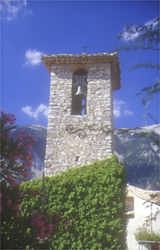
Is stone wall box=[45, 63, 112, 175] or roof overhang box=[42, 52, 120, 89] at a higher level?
roof overhang box=[42, 52, 120, 89]

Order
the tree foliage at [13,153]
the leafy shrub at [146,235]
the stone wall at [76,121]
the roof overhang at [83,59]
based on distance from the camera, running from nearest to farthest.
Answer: the tree foliage at [13,153], the stone wall at [76,121], the roof overhang at [83,59], the leafy shrub at [146,235]

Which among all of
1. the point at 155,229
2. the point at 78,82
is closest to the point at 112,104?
the point at 78,82

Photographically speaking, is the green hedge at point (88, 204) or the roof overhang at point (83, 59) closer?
the green hedge at point (88, 204)

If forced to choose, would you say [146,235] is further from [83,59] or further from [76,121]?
→ [83,59]

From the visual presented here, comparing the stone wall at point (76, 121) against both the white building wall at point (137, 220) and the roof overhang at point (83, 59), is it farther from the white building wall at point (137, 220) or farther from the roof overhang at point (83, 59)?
the white building wall at point (137, 220)

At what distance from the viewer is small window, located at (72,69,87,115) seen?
41.3 feet

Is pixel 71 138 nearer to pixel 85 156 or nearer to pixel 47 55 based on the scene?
pixel 85 156

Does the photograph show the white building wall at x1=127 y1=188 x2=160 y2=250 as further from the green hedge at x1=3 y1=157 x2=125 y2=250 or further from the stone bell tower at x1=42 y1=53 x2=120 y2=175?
the green hedge at x1=3 y1=157 x2=125 y2=250

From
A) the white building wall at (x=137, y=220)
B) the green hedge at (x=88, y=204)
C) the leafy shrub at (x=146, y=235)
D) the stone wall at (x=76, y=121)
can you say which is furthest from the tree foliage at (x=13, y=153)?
the white building wall at (x=137, y=220)

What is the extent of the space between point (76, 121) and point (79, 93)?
0.98 meters

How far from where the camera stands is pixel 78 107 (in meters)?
12.7

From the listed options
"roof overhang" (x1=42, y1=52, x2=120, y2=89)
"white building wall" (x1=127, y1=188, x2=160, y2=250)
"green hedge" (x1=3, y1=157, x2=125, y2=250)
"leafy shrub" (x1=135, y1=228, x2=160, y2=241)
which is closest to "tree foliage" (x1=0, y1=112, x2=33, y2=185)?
"green hedge" (x1=3, y1=157, x2=125, y2=250)

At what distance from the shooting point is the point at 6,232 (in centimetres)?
492

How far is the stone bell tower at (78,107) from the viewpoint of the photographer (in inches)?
459
